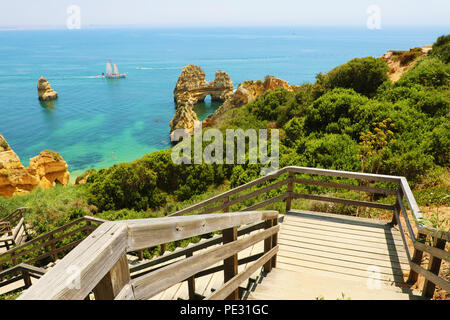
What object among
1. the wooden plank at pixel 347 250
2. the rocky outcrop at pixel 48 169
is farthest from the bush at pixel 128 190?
the wooden plank at pixel 347 250

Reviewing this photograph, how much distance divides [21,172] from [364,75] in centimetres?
2476

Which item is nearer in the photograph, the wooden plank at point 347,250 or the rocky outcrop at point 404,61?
the wooden plank at point 347,250

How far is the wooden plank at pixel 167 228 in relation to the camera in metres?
1.38

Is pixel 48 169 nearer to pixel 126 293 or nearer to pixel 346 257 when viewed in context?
pixel 346 257

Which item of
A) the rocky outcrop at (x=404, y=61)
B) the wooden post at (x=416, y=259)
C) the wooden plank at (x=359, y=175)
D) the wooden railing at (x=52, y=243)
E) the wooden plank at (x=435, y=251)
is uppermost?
the rocky outcrop at (x=404, y=61)

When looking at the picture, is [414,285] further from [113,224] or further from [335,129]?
[335,129]

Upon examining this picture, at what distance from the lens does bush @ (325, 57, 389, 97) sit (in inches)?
747

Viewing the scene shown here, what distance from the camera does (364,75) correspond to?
63.4 feet

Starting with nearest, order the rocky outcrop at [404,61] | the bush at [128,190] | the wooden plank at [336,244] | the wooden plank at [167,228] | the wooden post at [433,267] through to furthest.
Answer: the wooden plank at [167,228], the wooden post at [433,267], the wooden plank at [336,244], the bush at [128,190], the rocky outcrop at [404,61]

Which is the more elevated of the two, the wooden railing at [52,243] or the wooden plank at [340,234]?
the wooden plank at [340,234]

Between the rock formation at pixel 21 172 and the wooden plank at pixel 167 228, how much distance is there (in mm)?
25087

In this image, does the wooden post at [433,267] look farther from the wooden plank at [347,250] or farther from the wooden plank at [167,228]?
the wooden plank at [167,228]

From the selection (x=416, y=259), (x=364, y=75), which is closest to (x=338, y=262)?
(x=416, y=259)
